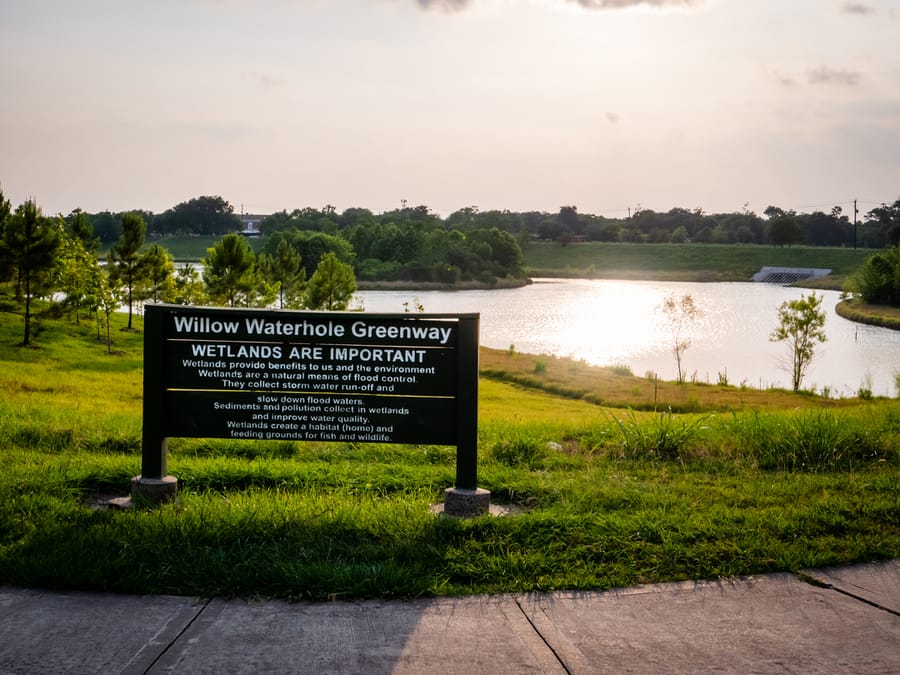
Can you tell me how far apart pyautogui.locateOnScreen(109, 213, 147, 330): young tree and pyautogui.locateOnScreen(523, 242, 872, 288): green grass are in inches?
3994

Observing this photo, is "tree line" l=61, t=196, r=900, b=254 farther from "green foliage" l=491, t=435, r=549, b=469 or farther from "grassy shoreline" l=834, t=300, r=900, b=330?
"green foliage" l=491, t=435, r=549, b=469

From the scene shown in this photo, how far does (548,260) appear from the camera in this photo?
169m

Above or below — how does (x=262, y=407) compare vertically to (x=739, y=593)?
above

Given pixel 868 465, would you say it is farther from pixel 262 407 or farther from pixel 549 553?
pixel 262 407

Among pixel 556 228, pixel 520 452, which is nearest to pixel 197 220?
pixel 556 228

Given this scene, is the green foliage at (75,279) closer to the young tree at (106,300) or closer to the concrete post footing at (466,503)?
the young tree at (106,300)

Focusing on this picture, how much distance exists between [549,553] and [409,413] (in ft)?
4.66

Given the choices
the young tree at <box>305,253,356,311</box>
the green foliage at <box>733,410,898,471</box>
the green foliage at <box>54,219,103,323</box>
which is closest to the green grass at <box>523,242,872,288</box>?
the young tree at <box>305,253,356,311</box>

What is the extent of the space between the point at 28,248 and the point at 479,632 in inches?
1683

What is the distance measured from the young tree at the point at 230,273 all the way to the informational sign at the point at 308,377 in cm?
5404

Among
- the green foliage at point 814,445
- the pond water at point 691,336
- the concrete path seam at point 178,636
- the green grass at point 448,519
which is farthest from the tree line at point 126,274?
the concrete path seam at point 178,636

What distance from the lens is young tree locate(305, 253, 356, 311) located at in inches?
2675

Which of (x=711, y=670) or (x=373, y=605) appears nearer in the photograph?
(x=711, y=670)

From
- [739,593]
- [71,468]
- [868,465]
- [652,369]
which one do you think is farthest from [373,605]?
[652,369]
